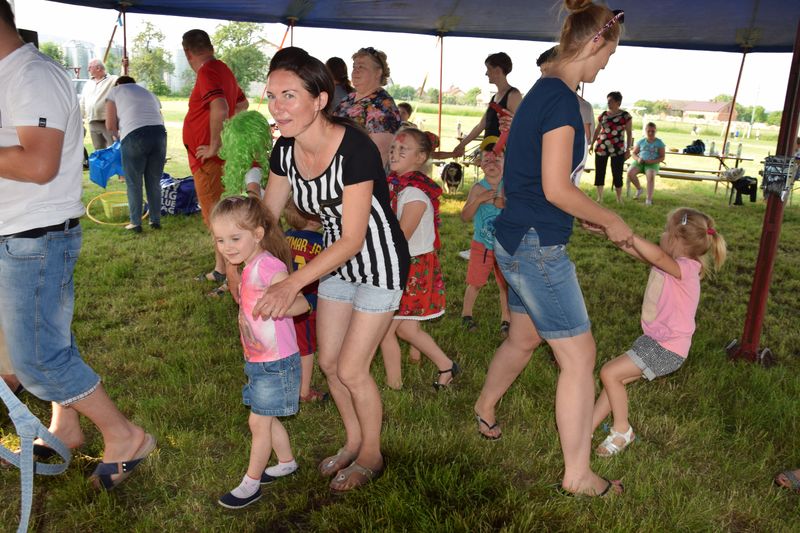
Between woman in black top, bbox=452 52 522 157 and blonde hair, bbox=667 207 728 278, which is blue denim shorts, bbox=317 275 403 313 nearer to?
blonde hair, bbox=667 207 728 278

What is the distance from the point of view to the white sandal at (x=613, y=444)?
11.0 ft

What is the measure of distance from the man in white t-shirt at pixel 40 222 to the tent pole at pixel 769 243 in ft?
14.2

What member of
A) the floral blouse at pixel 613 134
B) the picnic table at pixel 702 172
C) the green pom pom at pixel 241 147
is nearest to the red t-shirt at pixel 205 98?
the green pom pom at pixel 241 147

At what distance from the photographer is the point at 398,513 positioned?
274 cm

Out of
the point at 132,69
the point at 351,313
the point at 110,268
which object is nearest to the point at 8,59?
the point at 351,313

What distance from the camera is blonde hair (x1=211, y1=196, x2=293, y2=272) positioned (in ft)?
8.52

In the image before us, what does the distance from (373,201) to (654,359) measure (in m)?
1.71

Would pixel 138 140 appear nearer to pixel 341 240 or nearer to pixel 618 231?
pixel 341 240

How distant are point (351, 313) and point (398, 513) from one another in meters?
0.91

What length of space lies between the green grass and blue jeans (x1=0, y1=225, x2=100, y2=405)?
1.83ft

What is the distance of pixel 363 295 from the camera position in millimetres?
2689

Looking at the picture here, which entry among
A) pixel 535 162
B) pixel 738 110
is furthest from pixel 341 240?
pixel 738 110

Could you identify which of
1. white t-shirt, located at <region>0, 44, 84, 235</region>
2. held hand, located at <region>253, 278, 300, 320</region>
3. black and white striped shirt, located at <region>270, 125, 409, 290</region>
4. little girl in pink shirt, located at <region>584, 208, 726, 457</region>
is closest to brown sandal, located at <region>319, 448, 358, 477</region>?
black and white striped shirt, located at <region>270, 125, 409, 290</region>

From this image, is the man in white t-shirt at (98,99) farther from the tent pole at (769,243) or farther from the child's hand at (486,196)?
the tent pole at (769,243)
